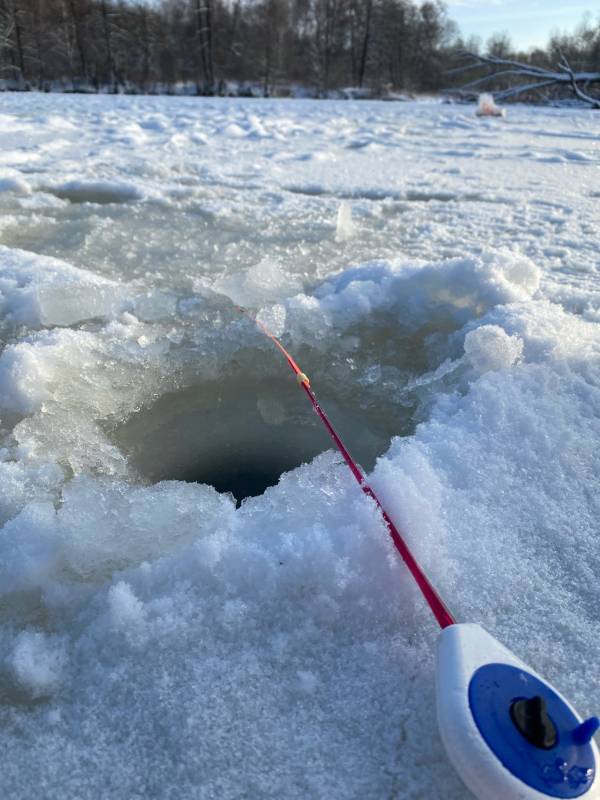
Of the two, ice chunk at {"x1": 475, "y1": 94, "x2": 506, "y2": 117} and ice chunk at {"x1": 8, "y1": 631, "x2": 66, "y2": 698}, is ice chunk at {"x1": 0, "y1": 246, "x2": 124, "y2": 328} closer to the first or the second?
ice chunk at {"x1": 8, "y1": 631, "x2": 66, "y2": 698}

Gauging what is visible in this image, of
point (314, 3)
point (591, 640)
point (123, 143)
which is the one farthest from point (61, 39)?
point (591, 640)

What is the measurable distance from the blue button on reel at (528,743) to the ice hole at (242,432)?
92 cm

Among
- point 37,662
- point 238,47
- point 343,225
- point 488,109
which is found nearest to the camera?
point 37,662

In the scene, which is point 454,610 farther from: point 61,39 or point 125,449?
point 61,39

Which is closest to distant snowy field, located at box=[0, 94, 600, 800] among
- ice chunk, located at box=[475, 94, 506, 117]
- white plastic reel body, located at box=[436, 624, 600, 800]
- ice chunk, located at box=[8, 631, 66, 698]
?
ice chunk, located at box=[8, 631, 66, 698]

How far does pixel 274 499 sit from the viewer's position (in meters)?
1.48

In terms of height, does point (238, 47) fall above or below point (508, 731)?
above

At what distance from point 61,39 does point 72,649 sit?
2962cm

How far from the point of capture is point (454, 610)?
1199mm

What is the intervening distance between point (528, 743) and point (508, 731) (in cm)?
Answer: 3

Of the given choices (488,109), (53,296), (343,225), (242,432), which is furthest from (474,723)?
(488,109)

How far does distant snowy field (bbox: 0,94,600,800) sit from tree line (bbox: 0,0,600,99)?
22.3 metres

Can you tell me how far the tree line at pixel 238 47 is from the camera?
2330cm

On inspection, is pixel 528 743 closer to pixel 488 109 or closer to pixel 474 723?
pixel 474 723
